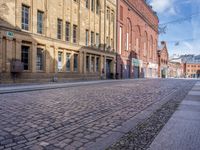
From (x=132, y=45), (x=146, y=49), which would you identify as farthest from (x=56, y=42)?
(x=146, y=49)

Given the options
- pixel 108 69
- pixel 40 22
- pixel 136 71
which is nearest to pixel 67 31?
pixel 40 22

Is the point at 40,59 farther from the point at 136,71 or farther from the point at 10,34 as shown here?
the point at 136,71

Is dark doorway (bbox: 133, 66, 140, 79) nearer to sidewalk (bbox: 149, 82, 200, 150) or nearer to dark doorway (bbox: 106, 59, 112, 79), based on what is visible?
dark doorway (bbox: 106, 59, 112, 79)

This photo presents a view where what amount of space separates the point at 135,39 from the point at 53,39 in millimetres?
28731

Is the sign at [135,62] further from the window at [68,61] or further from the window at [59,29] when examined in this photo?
the window at [59,29]

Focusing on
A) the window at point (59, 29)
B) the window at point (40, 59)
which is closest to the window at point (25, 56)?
the window at point (40, 59)

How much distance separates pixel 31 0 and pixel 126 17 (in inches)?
975

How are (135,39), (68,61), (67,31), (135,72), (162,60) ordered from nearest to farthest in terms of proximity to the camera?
1. (67,31)
2. (68,61)
3. (135,72)
4. (135,39)
5. (162,60)

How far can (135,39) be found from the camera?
47188 mm

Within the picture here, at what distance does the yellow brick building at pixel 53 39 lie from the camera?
58.1ft

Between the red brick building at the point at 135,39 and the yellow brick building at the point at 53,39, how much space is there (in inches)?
243

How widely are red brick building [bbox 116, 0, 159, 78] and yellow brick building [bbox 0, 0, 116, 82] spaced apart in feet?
20.2

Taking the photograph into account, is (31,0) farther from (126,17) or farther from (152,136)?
(126,17)

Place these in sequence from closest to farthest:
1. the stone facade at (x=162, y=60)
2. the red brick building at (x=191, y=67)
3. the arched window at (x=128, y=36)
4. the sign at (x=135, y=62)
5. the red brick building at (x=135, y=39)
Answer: the red brick building at (x=135, y=39), the arched window at (x=128, y=36), the sign at (x=135, y=62), the stone facade at (x=162, y=60), the red brick building at (x=191, y=67)
